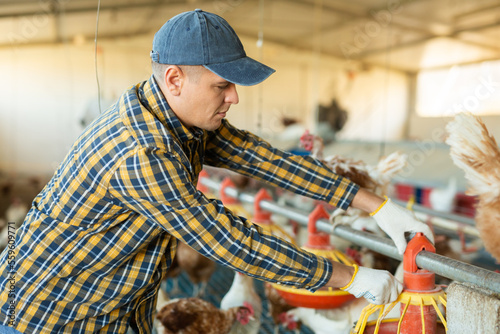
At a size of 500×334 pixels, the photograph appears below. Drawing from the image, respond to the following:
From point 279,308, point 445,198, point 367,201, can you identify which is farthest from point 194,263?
point 445,198

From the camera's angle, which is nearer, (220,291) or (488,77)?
(220,291)

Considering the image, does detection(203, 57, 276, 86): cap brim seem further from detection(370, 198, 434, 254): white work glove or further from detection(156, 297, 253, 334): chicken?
detection(156, 297, 253, 334): chicken

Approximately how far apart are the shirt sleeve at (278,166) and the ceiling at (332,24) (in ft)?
8.76

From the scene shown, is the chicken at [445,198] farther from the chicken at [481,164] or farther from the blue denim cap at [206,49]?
the blue denim cap at [206,49]

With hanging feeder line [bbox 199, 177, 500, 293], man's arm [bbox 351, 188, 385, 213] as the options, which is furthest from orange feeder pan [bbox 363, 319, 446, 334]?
man's arm [bbox 351, 188, 385, 213]

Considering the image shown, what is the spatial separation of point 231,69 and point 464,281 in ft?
1.81

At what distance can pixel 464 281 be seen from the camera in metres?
0.79

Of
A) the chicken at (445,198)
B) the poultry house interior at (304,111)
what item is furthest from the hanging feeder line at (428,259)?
the chicken at (445,198)

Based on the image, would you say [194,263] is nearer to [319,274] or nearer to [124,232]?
[124,232]

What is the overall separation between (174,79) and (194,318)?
0.84 m

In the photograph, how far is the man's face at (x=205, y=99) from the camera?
888mm

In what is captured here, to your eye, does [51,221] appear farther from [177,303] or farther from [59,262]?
[177,303]

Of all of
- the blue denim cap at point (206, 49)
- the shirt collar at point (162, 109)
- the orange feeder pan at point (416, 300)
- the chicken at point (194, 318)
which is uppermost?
the blue denim cap at point (206, 49)

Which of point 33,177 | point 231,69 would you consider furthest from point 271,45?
point 231,69
